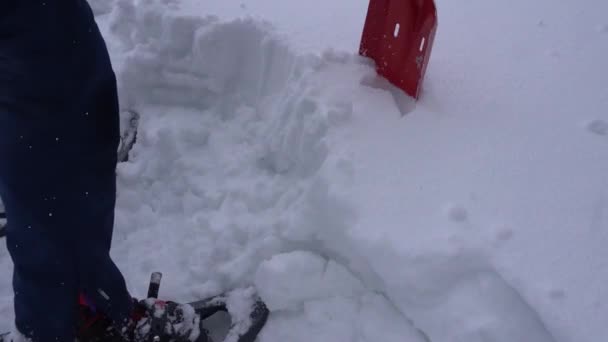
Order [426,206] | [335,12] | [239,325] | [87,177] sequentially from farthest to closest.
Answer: [335,12] < [239,325] < [426,206] < [87,177]

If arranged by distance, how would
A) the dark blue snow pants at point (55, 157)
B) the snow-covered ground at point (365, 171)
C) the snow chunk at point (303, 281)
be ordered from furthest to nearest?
the snow chunk at point (303, 281), the snow-covered ground at point (365, 171), the dark blue snow pants at point (55, 157)

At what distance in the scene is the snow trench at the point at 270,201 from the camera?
151cm

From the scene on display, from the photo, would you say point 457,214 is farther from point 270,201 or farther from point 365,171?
point 270,201

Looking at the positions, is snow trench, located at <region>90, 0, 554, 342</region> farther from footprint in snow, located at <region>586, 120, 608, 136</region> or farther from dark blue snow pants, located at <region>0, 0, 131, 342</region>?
footprint in snow, located at <region>586, 120, 608, 136</region>

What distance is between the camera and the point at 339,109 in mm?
1979

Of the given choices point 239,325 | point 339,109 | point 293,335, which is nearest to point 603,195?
point 339,109

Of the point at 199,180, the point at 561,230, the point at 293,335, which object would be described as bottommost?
the point at 293,335

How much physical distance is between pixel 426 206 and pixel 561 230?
41 cm

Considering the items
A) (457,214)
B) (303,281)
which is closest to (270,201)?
(303,281)

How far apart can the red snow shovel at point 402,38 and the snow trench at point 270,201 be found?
108 millimetres

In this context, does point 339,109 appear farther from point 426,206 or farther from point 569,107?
point 569,107

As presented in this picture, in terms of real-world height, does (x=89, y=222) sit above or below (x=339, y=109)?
below

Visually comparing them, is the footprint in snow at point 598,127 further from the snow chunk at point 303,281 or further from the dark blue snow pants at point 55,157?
the dark blue snow pants at point 55,157

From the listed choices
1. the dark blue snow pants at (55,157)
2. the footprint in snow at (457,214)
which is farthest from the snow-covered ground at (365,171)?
the dark blue snow pants at (55,157)
